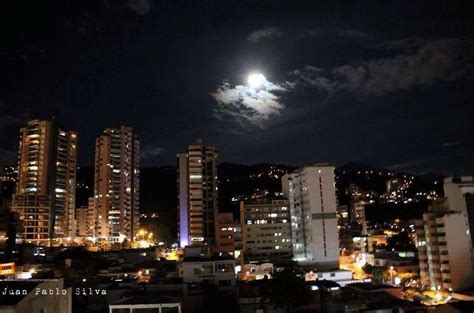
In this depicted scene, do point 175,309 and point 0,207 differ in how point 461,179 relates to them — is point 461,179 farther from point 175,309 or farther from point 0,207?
point 0,207

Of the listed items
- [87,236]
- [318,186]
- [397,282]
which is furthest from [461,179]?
[87,236]

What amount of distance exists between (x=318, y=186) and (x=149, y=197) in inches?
2399

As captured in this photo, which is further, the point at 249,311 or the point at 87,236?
the point at 87,236

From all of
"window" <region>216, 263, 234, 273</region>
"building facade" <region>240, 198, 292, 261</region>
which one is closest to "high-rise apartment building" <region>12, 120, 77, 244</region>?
"building facade" <region>240, 198, 292, 261</region>

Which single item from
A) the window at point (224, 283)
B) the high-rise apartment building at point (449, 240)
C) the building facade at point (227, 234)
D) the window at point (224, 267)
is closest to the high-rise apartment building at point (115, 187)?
the building facade at point (227, 234)

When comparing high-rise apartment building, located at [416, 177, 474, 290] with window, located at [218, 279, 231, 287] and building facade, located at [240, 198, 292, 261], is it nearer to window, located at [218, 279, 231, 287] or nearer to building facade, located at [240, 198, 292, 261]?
window, located at [218, 279, 231, 287]

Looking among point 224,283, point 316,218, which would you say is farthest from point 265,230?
point 224,283

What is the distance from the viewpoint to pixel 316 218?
190 feet

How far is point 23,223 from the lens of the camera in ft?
234

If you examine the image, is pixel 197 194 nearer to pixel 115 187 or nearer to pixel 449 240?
pixel 115 187

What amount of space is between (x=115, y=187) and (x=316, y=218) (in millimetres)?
44155

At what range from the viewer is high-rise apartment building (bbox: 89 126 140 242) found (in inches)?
3312

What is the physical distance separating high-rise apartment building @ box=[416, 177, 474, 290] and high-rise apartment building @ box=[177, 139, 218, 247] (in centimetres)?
3749

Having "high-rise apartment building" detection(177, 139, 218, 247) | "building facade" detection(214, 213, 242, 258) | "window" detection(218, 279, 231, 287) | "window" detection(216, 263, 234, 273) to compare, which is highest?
"high-rise apartment building" detection(177, 139, 218, 247)
